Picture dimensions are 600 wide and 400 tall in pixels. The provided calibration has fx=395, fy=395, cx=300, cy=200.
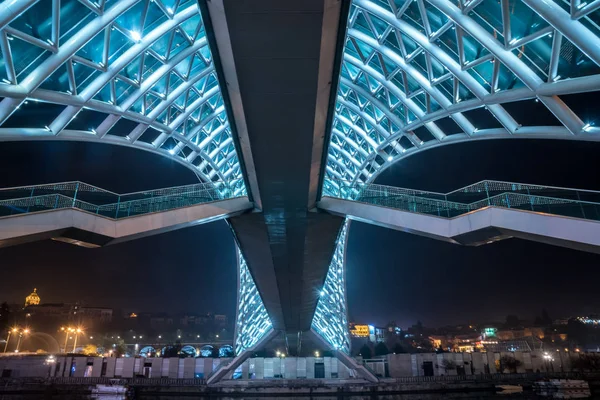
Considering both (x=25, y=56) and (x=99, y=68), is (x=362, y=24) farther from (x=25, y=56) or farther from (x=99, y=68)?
(x=25, y=56)

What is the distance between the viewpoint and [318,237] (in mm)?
21797

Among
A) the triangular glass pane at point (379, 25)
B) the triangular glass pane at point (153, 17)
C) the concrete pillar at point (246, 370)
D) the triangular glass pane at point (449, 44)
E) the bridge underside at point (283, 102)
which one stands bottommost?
the concrete pillar at point (246, 370)

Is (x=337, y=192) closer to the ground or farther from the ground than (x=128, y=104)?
closer to the ground

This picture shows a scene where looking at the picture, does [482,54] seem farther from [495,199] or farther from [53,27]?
[53,27]

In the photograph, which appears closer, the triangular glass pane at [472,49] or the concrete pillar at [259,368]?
the triangular glass pane at [472,49]

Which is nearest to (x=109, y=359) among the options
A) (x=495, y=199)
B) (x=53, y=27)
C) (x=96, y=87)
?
(x=96, y=87)

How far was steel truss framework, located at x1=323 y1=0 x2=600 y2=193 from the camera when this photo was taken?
11359 millimetres

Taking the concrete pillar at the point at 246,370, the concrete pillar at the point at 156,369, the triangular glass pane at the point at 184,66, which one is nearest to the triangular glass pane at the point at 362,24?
the triangular glass pane at the point at 184,66

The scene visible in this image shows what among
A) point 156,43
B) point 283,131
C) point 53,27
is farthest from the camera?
point 156,43

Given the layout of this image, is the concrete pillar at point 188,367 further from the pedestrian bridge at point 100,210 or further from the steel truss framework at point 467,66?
the steel truss framework at point 467,66

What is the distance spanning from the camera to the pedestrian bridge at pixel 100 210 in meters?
13.7

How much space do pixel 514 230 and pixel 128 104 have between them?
58.3ft

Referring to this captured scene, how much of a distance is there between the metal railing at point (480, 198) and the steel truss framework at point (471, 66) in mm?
1749

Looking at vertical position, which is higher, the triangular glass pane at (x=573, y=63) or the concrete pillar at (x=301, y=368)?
the triangular glass pane at (x=573, y=63)
